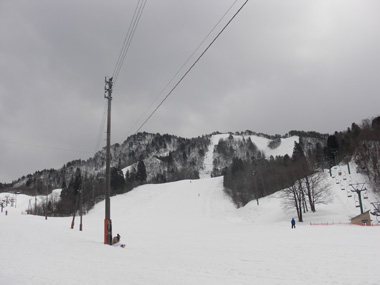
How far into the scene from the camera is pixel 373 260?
11.4 metres

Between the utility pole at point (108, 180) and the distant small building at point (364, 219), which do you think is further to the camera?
the distant small building at point (364, 219)

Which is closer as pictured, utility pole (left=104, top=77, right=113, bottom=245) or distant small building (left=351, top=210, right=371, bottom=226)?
utility pole (left=104, top=77, right=113, bottom=245)

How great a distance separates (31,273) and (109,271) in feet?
8.11

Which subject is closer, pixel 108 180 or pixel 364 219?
pixel 108 180

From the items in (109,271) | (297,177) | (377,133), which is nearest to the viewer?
(109,271)

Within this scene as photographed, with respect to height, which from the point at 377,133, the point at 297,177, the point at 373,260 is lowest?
the point at 373,260

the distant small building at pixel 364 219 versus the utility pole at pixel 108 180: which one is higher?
the utility pole at pixel 108 180

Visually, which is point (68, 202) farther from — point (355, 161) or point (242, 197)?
point (355, 161)

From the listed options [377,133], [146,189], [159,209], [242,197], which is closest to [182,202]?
[159,209]

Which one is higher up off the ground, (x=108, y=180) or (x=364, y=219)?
(x=108, y=180)

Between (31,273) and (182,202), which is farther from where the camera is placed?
(182,202)

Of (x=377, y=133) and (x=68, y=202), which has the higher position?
(x=377, y=133)

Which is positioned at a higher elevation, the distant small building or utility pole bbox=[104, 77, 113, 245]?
utility pole bbox=[104, 77, 113, 245]

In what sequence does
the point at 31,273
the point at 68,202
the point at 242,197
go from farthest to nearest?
the point at 68,202, the point at 242,197, the point at 31,273
